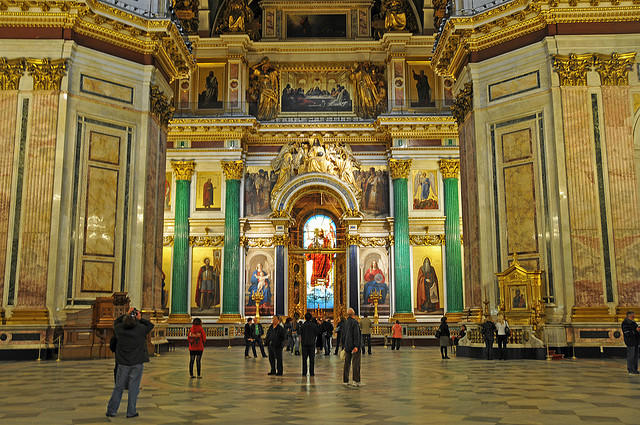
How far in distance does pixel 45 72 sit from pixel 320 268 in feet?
59.8

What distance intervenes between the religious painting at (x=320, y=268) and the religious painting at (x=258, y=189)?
3105 millimetres

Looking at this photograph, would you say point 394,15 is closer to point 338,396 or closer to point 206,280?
point 206,280

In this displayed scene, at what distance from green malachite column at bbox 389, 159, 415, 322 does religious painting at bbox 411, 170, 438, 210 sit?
0.50 m

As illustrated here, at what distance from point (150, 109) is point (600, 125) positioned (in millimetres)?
12509

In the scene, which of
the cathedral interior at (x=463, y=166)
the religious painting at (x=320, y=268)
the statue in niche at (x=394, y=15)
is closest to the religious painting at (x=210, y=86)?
the religious painting at (x=320, y=268)

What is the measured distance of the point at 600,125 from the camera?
54.2ft

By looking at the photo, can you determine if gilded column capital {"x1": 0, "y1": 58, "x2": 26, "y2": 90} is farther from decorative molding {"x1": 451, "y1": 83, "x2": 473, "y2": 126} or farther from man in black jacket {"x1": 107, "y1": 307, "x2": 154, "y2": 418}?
decorative molding {"x1": 451, "y1": 83, "x2": 473, "y2": 126}

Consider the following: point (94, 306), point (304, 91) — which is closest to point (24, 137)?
point (94, 306)

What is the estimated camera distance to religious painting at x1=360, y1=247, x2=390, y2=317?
29656mm

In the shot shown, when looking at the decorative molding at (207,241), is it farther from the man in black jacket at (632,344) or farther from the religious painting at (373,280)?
the man in black jacket at (632,344)

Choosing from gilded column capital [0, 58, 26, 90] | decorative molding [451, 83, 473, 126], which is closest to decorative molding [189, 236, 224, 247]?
decorative molding [451, 83, 473, 126]

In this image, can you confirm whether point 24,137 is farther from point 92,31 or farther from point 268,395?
point 268,395

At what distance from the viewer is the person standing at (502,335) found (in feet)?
51.1

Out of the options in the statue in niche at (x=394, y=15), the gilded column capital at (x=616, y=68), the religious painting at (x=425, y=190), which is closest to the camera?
the gilded column capital at (x=616, y=68)
